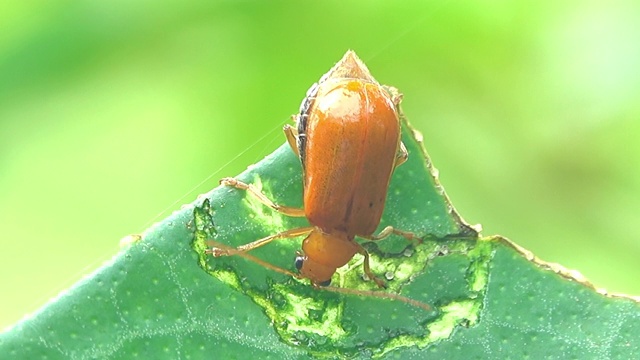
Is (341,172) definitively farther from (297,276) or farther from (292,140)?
(297,276)

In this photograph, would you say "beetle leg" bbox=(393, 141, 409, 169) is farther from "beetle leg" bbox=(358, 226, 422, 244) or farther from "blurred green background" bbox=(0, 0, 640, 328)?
"blurred green background" bbox=(0, 0, 640, 328)

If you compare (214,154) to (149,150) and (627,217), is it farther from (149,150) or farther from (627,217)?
(627,217)

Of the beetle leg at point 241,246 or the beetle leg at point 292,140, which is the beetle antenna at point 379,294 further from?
the beetle leg at point 292,140

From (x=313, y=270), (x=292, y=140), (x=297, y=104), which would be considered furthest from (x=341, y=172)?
(x=297, y=104)

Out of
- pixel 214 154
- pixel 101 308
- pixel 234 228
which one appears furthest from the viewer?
pixel 214 154

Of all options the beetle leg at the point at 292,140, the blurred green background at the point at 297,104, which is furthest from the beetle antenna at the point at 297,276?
the blurred green background at the point at 297,104

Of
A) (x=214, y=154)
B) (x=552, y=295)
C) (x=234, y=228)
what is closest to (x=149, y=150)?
(x=214, y=154)

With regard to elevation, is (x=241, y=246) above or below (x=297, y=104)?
below
